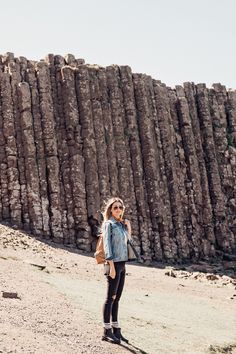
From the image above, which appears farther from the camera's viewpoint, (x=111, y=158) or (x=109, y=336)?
(x=111, y=158)

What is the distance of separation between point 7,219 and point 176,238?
851 centimetres

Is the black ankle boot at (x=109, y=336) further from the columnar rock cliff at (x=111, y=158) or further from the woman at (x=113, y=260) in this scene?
the columnar rock cliff at (x=111, y=158)

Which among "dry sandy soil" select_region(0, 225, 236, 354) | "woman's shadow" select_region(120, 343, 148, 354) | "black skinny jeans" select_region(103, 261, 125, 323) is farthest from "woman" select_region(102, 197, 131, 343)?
"dry sandy soil" select_region(0, 225, 236, 354)

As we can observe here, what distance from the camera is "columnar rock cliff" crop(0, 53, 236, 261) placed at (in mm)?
22531

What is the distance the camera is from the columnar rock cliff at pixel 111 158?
73.9 feet

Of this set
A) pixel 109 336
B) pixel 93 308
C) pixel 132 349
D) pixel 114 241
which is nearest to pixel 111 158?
pixel 93 308

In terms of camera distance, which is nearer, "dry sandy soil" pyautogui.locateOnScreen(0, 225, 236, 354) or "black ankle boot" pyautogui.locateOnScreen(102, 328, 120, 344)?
"dry sandy soil" pyautogui.locateOnScreen(0, 225, 236, 354)

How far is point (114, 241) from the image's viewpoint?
802 cm

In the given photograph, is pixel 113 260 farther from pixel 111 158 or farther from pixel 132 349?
pixel 111 158

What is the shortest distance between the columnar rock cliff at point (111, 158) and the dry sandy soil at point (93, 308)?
3.89 meters

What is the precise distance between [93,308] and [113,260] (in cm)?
233

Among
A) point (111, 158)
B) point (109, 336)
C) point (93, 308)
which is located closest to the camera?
point (109, 336)

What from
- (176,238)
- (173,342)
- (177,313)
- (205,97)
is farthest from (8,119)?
(173,342)

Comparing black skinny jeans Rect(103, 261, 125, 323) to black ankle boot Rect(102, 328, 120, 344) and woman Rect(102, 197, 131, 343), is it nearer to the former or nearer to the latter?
woman Rect(102, 197, 131, 343)
